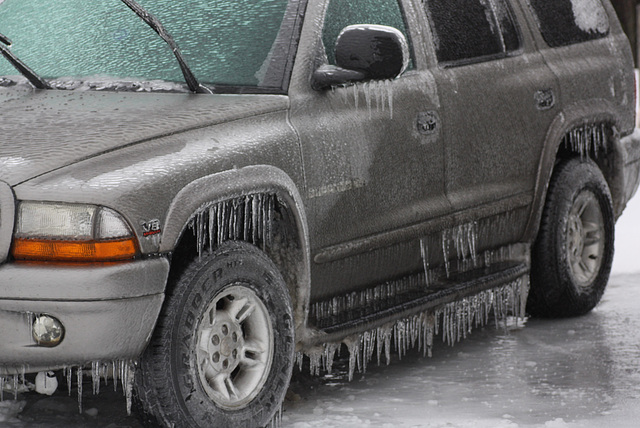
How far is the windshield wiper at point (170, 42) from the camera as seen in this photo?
5.08 m

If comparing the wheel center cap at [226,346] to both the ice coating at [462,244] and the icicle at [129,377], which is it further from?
the ice coating at [462,244]

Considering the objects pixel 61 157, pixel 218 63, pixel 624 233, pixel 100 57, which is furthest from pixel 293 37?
pixel 624 233

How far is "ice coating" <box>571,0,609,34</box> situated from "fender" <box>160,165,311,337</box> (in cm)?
288

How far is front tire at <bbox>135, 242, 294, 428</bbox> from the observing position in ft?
15.3

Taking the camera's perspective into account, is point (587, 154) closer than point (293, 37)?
No

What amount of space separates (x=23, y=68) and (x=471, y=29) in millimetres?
2236

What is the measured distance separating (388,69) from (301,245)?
75cm

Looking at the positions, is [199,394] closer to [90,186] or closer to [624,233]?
[90,186]

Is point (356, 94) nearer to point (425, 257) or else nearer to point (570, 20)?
point (425, 257)

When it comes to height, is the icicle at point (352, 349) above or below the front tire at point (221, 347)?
below

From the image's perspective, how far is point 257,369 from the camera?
505cm

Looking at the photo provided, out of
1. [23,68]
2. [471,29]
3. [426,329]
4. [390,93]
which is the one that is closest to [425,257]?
[426,329]

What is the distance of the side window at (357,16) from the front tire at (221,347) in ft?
3.38

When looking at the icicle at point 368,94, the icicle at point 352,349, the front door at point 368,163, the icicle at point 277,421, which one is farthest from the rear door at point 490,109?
the icicle at point 277,421
